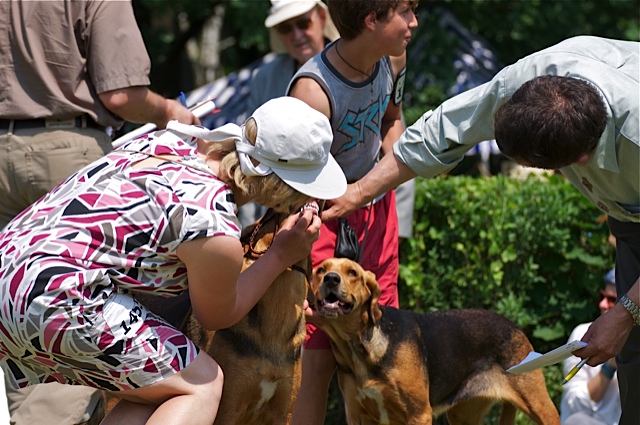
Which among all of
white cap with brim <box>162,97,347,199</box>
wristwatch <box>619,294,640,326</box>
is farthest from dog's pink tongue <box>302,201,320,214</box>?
wristwatch <box>619,294,640,326</box>

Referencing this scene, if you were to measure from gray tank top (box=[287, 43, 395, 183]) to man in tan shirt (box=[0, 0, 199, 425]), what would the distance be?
37.2 inches

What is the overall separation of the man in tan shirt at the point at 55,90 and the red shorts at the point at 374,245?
1.23 metres

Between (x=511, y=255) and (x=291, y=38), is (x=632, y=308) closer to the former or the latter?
(x=511, y=255)

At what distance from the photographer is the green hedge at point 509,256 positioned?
6723mm

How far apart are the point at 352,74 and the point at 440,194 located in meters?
2.26

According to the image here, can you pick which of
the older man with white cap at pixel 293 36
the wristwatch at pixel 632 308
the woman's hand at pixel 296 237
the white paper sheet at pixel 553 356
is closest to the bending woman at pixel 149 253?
the woman's hand at pixel 296 237

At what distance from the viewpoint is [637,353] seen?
4523 millimetres

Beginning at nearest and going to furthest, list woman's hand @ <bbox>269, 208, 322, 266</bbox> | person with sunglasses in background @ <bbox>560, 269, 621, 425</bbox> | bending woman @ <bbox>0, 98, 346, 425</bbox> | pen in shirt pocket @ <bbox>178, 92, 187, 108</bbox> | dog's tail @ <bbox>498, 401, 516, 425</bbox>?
bending woman @ <bbox>0, 98, 346, 425</bbox> → woman's hand @ <bbox>269, 208, 322, 266</bbox> → pen in shirt pocket @ <bbox>178, 92, 187, 108</bbox> → person with sunglasses in background @ <bbox>560, 269, 621, 425</bbox> → dog's tail @ <bbox>498, 401, 516, 425</bbox>

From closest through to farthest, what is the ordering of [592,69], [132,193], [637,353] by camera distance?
[132,193], [592,69], [637,353]

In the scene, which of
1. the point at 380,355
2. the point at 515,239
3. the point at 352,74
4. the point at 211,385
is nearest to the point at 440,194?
the point at 515,239

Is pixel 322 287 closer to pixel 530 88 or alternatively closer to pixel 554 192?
pixel 530 88

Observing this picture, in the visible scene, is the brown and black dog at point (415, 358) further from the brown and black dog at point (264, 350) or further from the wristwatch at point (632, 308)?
the wristwatch at point (632, 308)

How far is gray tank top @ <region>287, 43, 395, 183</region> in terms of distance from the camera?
4656mm

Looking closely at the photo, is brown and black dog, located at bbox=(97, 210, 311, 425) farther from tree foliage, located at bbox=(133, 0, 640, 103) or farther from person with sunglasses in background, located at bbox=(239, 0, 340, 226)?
tree foliage, located at bbox=(133, 0, 640, 103)
